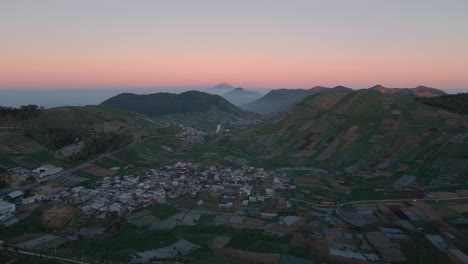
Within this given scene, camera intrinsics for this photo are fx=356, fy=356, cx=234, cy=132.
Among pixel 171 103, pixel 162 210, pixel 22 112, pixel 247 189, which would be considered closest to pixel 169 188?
pixel 162 210

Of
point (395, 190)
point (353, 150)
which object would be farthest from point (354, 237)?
point (353, 150)

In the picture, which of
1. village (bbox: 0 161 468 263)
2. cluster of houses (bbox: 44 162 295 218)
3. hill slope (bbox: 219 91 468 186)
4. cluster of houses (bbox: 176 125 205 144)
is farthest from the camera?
cluster of houses (bbox: 176 125 205 144)

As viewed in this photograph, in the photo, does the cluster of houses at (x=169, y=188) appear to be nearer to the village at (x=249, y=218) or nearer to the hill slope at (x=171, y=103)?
the village at (x=249, y=218)

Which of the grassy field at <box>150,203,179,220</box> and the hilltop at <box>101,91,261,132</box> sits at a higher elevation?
the hilltop at <box>101,91,261,132</box>

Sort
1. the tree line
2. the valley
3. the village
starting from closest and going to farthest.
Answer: the village < the valley < the tree line

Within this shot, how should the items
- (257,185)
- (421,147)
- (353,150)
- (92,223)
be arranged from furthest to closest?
(353,150), (421,147), (257,185), (92,223)

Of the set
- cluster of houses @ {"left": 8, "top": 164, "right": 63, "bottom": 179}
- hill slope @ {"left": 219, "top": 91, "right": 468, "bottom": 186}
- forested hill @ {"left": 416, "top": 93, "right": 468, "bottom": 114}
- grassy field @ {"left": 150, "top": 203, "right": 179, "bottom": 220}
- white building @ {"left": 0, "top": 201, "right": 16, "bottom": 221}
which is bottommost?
grassy field @ {"left": 150, "top": 203, "right": 179, "bottom": 220}

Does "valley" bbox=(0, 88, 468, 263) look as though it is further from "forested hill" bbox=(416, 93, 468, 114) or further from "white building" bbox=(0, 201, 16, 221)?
"forested hill" bbox=(416, 93, 468, 114)

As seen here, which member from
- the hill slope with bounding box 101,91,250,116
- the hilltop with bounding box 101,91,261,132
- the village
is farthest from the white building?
the hill slope with bounding box 101,91,250,116

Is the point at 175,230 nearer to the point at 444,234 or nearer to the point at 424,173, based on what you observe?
the point at 444,234
